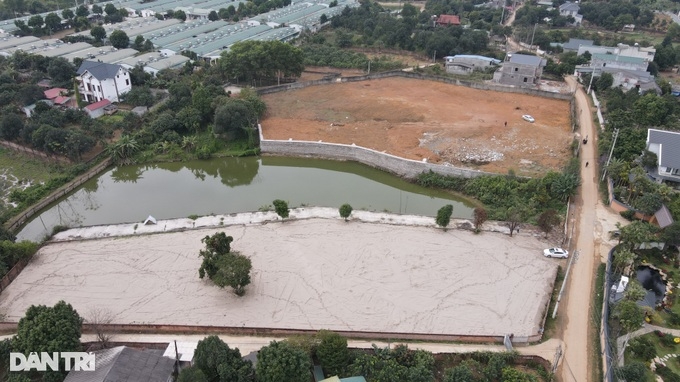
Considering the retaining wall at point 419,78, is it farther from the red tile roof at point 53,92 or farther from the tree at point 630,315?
the tree at point 630,315

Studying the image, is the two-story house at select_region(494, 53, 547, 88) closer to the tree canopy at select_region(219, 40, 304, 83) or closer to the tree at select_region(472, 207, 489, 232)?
the tree canopy at select_region(219, 40, 304, 83)

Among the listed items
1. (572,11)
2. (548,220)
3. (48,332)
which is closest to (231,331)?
(48,332)

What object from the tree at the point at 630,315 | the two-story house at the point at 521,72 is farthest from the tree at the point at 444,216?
the two-story house at the point at 521,72

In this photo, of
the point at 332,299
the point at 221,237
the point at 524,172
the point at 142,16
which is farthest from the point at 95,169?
the point at 142,16

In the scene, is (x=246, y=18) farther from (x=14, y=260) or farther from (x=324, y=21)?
(x=14, y=260)

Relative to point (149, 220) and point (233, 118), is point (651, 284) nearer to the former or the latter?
point (149, 220)

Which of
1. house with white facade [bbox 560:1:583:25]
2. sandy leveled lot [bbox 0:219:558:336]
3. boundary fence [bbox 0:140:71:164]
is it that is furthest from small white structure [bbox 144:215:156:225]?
house with white facade [bbox 560:1:583:25]
